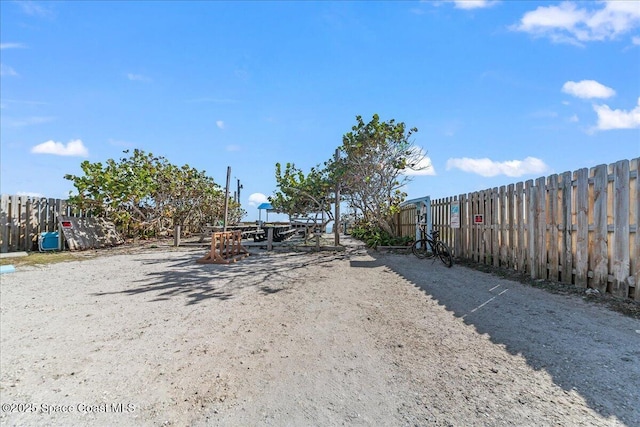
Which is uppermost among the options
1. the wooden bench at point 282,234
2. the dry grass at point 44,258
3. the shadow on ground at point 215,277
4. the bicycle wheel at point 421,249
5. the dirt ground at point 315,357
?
the wooden bench at point 282,234

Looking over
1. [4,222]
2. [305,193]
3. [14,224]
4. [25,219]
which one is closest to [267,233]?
[305,193]

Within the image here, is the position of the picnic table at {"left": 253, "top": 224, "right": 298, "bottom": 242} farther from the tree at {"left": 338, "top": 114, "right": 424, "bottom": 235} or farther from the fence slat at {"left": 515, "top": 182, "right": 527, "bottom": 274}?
the fence slat at {"left": 515, "top": 182, "right": 527, "bottom": 274}

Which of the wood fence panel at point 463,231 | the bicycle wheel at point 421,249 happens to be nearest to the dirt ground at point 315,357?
the wood fence panel at point 463,231

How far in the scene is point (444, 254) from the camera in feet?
31.1

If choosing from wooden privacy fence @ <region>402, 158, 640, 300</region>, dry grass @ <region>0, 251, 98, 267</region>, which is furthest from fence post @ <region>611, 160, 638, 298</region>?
dry grass @ <region>0, 251, 98, 267</region>

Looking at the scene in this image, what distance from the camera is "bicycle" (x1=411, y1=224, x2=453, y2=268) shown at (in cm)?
926

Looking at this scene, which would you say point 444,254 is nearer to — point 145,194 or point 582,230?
point 582,230

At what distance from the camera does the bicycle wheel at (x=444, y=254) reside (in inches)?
Answer: 352

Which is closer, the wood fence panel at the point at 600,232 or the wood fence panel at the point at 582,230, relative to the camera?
the wood fence panel at the point at 600,232

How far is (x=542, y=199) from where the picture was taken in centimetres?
679

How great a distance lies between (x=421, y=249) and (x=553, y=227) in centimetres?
569

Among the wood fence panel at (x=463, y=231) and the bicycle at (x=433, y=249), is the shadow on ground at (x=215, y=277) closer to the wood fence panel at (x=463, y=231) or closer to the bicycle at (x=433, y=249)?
the bicycle at (x=433, y=249)

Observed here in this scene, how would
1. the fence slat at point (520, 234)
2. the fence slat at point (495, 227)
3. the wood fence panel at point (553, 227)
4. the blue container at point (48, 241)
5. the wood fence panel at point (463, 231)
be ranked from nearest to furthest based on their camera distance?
the wood fence panel at point (553, 227), the fence slat at point (520, 234), the fence slat at point (495, 227), the wood fence panel at point (463, 231), the blue container at point (48, 241)

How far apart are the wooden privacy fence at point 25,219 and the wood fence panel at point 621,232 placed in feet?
52.8
